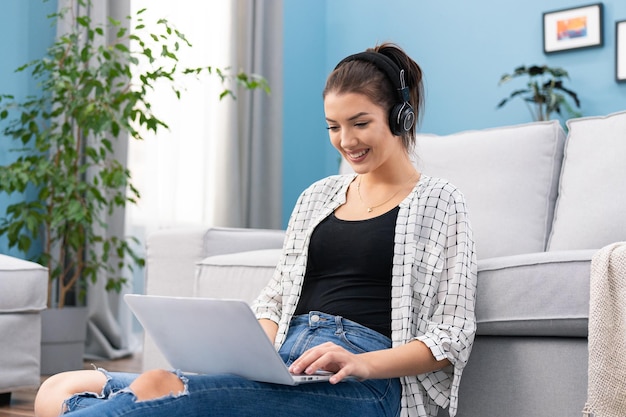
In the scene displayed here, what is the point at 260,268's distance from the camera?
2.35 m

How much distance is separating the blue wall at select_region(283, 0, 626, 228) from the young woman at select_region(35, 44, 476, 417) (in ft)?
8.93

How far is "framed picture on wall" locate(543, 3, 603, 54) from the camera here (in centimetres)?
412

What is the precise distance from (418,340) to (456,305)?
107 mm

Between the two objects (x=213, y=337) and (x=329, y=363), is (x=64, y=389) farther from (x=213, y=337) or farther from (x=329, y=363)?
(x=329, y=363)

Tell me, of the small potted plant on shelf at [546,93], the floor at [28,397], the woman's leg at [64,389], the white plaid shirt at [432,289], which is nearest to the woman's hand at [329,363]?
the white plaid shirt at [432,289]

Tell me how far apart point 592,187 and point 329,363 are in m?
1.28

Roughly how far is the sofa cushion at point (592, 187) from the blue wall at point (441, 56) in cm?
182

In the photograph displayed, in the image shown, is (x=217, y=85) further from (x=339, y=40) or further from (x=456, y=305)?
(x=456, y=305)

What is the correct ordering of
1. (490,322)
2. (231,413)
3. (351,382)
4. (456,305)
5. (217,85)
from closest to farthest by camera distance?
(231,413), (351,382), (456,305), (490,322), (217,85)

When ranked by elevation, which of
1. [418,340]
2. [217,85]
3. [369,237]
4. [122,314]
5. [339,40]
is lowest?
[122,314]

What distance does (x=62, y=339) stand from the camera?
3291mm

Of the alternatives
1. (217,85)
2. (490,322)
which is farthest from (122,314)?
(490,322)

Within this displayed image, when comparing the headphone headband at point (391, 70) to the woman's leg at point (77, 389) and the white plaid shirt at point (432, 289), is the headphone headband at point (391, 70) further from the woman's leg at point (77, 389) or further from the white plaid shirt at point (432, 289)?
the woman's leg at point (77, 389)

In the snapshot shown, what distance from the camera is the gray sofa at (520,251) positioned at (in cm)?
166
